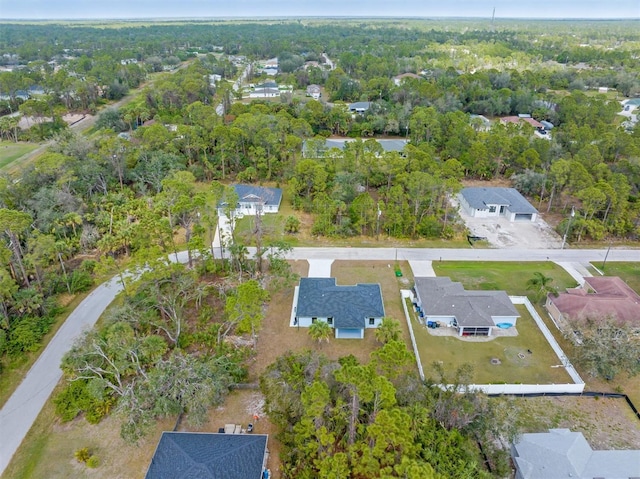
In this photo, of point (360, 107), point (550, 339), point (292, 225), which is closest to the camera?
point (550, 339)

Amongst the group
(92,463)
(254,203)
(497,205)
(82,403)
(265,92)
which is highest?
(265,92)

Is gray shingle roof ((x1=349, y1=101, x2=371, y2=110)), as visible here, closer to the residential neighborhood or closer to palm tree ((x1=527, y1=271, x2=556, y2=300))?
the residential neighborhood

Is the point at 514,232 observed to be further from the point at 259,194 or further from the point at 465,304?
the point at 259,194

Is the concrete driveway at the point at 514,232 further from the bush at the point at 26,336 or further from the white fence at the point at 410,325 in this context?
the bush at the point at 26,336

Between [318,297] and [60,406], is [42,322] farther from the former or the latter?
[318,297]

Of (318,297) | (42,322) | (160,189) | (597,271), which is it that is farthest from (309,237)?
(597,271)

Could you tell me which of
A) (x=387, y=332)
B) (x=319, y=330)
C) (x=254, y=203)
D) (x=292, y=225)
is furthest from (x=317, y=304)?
(x=254, y=203)
